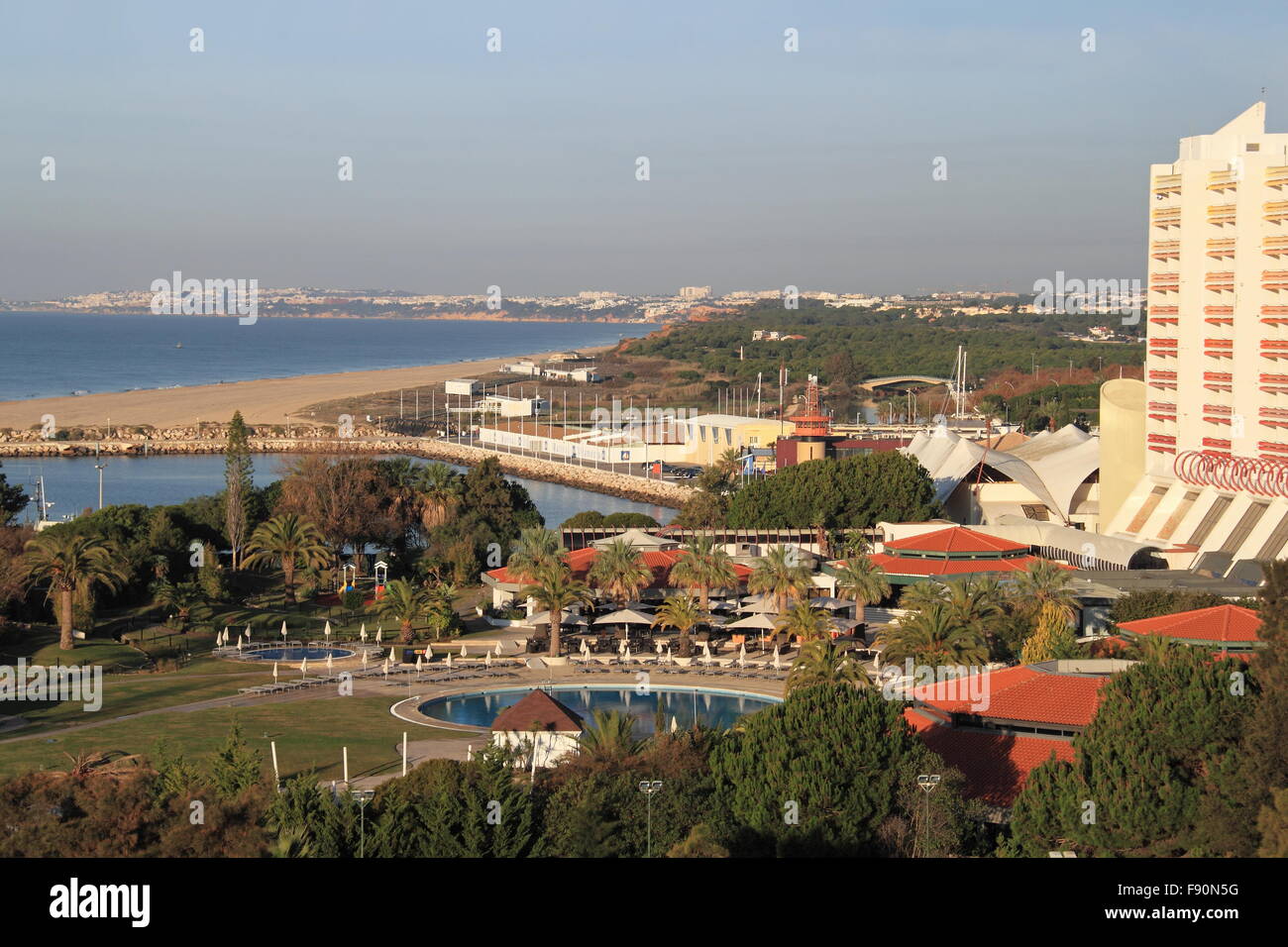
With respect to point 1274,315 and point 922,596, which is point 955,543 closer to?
point 922,596

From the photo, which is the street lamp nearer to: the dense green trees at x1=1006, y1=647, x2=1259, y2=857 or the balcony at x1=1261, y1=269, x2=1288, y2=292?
the dense green trees at x1=1006, y1=647, x2=1259, y2=857


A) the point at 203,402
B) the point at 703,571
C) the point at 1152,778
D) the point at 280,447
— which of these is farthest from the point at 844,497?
the point at 203,402

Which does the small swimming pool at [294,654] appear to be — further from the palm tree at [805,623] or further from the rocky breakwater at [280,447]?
the rocky breakwater at [280,447]

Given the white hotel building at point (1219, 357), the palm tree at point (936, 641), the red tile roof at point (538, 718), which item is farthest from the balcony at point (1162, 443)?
the red tile roof at point (538, 718)

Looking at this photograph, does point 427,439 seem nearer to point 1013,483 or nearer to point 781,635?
point 1013,483

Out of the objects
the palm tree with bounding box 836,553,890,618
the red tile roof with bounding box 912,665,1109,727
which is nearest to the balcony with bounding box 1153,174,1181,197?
the palm tree with bounding box 836,553,890,618

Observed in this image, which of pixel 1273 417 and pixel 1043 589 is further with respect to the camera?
pixel 1273 417
